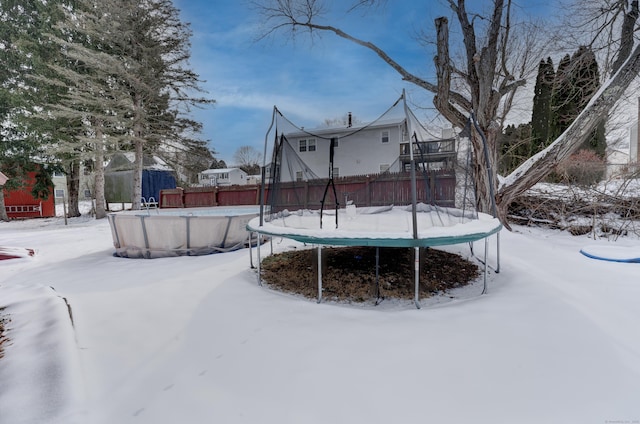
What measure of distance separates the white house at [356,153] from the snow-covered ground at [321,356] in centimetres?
184

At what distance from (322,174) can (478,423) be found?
10.5 feet

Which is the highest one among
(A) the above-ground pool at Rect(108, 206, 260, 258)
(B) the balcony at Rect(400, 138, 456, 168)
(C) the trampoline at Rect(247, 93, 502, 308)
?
(B) the balcony at Rect(400, 138, 456, 168)

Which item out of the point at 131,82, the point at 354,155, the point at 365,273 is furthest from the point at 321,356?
the point at 131,82

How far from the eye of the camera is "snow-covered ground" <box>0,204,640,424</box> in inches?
52.9

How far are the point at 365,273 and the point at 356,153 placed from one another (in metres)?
1.63

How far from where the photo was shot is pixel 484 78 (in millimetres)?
6137

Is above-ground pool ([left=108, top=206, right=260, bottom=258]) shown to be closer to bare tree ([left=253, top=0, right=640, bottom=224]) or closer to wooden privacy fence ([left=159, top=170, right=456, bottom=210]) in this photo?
wooden privacy fence ([left=159, top=170, right=456, bottom=210])

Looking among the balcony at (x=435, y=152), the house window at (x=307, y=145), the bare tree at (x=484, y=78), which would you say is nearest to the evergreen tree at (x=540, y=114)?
the bare tree at (x=484, y=78)

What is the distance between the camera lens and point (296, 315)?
7.69 feet

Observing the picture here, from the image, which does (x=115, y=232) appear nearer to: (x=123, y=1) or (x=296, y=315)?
(x=296, y=315)

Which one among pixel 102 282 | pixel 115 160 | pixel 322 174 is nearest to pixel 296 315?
pixel 322 174

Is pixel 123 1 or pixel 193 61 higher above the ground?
pixel 123 1

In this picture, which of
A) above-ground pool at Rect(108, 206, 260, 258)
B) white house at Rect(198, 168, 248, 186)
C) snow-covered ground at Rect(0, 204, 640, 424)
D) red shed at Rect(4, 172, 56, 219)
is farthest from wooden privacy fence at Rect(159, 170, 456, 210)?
white house at Rect(198, 168, 248, 186)

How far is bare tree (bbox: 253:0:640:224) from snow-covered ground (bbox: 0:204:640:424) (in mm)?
2394
